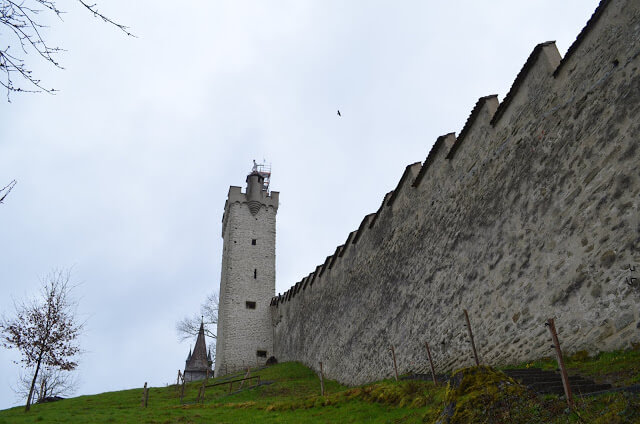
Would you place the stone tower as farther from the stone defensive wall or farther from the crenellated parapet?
the stone defensive wall

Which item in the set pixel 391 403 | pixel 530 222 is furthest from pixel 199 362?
pixel 530 222

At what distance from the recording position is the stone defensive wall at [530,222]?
630 centimetres

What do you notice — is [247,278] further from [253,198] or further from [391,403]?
[391,403]

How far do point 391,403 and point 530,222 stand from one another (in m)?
4.07

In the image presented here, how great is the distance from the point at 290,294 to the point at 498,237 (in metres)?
18.1

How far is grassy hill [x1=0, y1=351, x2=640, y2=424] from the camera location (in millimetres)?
4453

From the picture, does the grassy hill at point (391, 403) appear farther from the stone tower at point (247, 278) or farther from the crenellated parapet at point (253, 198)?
the crenellated parapet at point (253, 198)

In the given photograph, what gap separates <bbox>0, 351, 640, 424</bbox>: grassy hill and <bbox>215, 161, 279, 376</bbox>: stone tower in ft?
28.9

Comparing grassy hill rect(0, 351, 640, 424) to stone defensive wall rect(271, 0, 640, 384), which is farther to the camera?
stone defensive wall rect(271, 0, 640, 384)

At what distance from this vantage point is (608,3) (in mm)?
7117

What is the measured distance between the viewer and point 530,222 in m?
7.96

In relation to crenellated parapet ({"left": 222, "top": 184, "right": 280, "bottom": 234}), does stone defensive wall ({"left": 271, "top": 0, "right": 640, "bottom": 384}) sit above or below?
below

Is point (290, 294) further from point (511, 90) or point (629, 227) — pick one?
point (629, 227)

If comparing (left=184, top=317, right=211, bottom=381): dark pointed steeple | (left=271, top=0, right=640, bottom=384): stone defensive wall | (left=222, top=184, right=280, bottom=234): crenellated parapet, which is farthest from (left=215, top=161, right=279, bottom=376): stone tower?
(left=271, top=0, right=640, bottom=384): stone defensive wall
